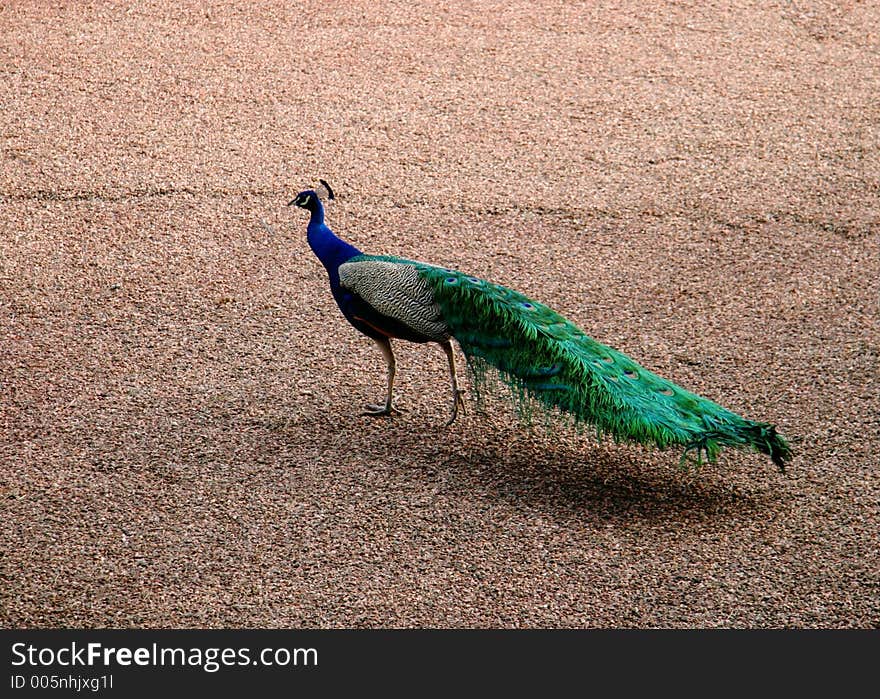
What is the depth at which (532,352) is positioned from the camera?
286 cm

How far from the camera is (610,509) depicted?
2.86 metres

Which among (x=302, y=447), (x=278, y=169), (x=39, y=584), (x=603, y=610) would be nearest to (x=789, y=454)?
(x=603, y=610)

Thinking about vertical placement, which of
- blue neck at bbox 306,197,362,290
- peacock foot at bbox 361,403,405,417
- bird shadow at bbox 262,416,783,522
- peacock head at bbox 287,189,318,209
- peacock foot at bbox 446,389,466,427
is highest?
peacock head at bbox 287,189,318,209

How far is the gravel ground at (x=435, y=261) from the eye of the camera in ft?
8.81

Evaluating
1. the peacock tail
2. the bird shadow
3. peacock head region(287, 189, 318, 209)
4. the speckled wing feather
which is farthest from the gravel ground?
peacock head region(287, 189, 318, 209)

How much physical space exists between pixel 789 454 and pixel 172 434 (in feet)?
5.19

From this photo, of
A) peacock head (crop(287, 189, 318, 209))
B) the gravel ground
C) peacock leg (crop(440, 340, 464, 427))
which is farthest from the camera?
peacock head (crop(287, 189, 318, 209))

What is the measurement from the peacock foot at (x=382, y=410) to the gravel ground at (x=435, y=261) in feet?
0.14

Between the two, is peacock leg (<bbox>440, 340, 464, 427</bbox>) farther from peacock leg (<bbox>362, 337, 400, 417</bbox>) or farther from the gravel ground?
peacock leg (<bbox>362, 337, 400, 417</bbox>)

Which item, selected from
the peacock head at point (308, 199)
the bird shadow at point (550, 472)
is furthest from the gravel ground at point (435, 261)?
the peacock head at point (308, 199)

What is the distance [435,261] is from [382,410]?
0.90m

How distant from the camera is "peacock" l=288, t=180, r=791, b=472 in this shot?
2.75 m

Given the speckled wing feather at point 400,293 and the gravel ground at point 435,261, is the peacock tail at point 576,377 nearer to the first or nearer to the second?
the speckled wing feather at point 400,293

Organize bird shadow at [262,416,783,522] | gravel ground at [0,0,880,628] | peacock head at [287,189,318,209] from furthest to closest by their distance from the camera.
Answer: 1. peacock head at [287,189,318,209]
2. bird shadow at [262,416,783,522]
3. gravel ground at [0,0,880,628]
